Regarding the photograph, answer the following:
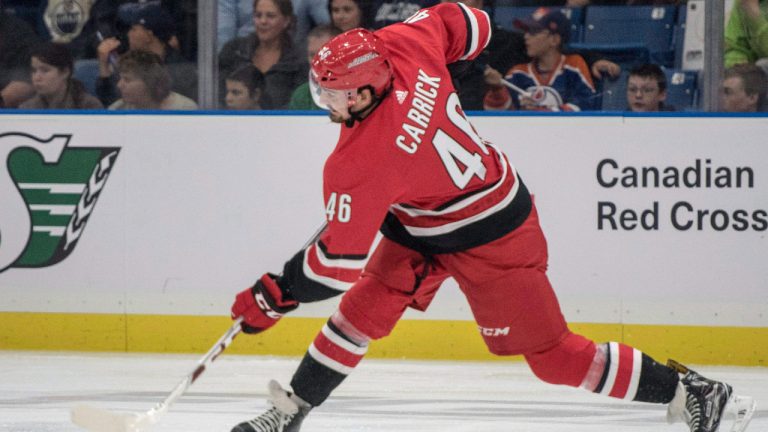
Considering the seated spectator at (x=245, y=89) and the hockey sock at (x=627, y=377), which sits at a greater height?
the seated spectator at (x=245, y=89)

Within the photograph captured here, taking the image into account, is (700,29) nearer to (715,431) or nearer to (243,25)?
(243,25)

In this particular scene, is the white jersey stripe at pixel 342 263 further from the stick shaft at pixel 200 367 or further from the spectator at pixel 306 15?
the spectator at pixel 306 15

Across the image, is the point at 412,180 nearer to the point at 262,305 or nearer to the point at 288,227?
the point at 262,305

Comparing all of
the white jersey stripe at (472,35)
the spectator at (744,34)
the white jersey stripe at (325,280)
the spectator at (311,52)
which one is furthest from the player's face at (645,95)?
the white jersey stripe at (325,280)

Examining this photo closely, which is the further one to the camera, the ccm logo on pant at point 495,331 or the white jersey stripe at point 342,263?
the ccm logo on pant at point 495,331

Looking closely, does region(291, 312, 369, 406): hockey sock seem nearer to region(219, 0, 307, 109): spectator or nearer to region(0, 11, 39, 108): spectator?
region(219, 0, 307, 109): spectator

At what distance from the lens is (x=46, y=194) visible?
5.73 meters

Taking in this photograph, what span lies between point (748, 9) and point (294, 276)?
9.28 feet

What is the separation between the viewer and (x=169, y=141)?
18.7 ft

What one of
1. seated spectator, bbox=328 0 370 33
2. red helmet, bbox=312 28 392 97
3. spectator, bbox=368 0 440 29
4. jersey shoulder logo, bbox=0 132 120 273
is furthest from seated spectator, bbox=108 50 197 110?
red helmet, bbox=312 28 392 97

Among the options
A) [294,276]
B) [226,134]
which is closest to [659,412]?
[294,276]

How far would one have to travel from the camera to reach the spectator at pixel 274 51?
5.69 meters

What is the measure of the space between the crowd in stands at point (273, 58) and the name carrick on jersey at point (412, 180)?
6.76 feet

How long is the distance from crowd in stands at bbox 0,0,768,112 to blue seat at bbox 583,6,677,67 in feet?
0.09
